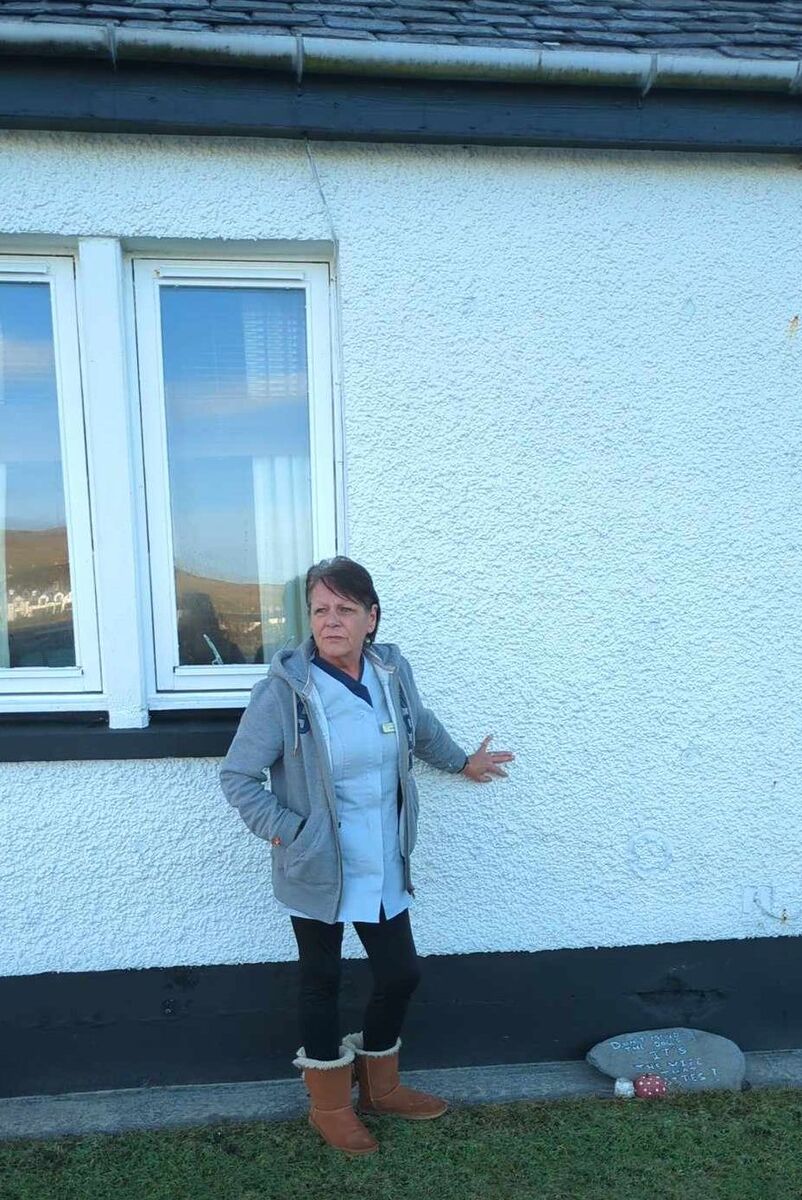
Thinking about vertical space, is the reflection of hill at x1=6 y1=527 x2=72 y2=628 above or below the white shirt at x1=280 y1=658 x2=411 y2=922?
above

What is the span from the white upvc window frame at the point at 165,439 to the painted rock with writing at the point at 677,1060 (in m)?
1.84

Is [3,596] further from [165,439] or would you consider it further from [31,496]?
[165,439]

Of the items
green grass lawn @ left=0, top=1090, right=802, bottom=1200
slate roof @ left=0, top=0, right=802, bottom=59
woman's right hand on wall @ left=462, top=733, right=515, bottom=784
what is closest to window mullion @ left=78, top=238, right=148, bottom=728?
slate roof @ left=0, top=0, right=802, bottom=59

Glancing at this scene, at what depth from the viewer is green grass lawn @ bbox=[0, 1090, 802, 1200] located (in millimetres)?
2570

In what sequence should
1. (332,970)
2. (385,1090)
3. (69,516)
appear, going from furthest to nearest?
(69,516), (385,1090), (332,970)

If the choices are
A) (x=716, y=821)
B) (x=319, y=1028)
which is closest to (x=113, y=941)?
(x=319, y=1028)

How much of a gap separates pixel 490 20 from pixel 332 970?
3132mm

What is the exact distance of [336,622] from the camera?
100 inches

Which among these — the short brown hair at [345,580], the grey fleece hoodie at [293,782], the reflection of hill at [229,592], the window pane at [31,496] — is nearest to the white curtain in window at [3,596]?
the window pane at [31,496]

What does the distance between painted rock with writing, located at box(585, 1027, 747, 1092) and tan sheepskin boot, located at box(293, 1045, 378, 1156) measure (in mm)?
913

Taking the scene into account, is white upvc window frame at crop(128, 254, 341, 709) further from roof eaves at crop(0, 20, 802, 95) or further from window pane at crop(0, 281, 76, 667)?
roof eaves at crop(0, 20, 802, 95)

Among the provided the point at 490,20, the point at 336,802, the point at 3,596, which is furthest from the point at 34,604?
the point at 490,20

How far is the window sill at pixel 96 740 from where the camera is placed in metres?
2.87

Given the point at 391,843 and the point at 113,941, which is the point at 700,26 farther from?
the point at 113,941
